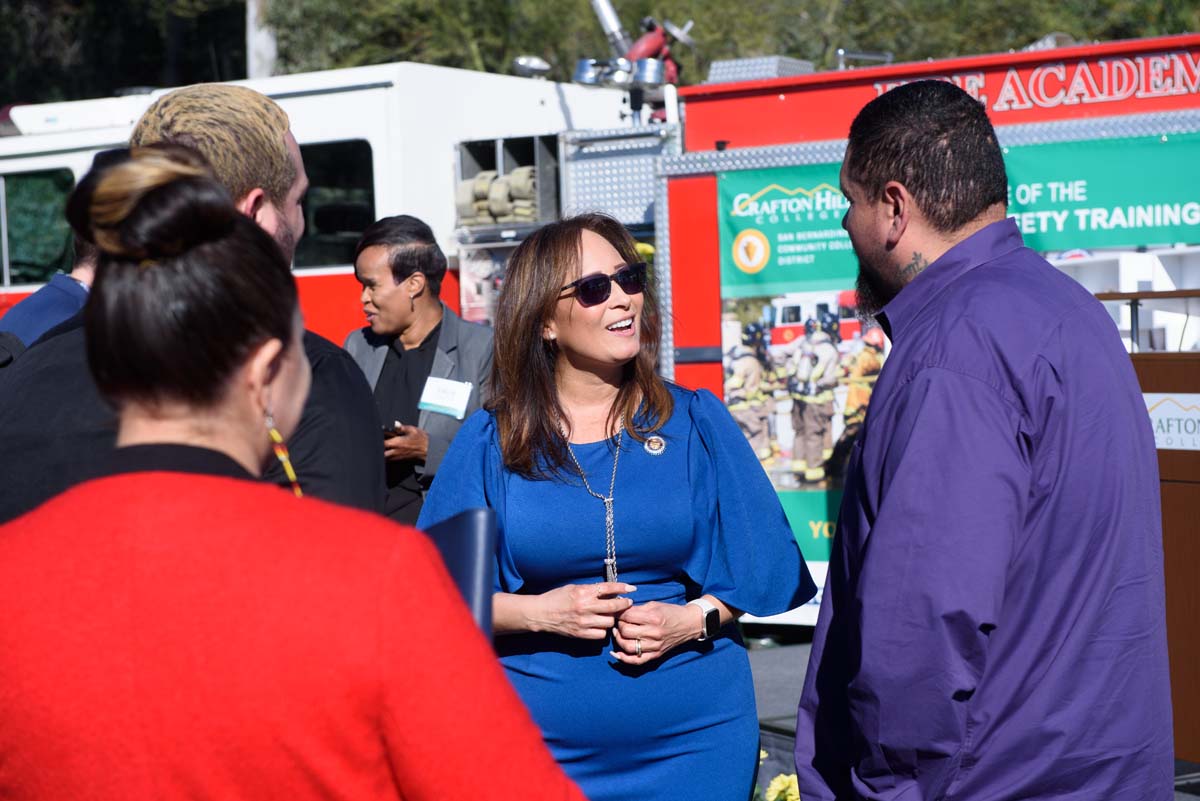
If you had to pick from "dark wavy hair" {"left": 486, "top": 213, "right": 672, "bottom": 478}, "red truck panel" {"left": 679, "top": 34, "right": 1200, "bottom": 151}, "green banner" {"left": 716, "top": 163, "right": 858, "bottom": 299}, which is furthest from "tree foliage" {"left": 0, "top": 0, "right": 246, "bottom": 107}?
"dark wavy hair" {"left": 486, "top": 213, "right": 672, "bottom": 478}

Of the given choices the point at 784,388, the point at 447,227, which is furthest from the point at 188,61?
the point at 784,388

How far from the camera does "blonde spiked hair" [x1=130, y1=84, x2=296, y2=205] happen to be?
2.03 meters

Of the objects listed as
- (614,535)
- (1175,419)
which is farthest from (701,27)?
(614,535)

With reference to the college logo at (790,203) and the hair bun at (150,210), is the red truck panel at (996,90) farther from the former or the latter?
the hair bun at (150,210)

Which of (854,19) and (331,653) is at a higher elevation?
(854,19)

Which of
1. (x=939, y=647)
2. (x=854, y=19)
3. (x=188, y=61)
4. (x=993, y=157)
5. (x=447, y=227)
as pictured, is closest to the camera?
(x=939, y=647)

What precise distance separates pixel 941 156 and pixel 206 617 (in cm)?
157

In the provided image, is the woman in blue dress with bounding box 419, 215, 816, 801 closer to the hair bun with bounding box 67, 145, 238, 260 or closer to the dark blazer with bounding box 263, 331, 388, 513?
the dark blazer with bounding box 263, 331, 388, 513

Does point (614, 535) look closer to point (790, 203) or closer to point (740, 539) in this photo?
point (740, 539)

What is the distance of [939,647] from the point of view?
80.4 inches

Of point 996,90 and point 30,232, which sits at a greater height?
point 996,90

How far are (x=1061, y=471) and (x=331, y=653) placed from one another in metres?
1.34

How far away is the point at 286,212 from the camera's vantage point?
211cm

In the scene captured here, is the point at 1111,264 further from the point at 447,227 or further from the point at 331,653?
the point at 331,653
